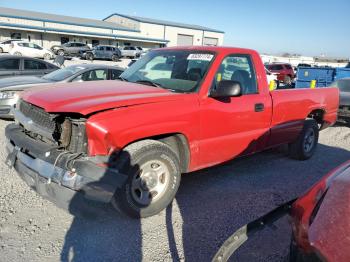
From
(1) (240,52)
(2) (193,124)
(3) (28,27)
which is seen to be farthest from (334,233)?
(3) (28,27)

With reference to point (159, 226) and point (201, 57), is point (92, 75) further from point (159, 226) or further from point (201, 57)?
point (159, 226)

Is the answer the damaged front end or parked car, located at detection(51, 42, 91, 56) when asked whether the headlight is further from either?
parked car, located at detection(51, 42, 91, 56)

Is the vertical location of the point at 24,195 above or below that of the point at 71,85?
below

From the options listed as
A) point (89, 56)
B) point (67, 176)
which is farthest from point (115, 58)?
point (67, 176)

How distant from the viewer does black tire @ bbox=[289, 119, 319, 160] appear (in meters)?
5.77

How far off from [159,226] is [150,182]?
1.56 ft

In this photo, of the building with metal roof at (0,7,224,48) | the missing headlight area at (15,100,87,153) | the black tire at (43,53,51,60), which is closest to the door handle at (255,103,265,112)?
the missing headlight area at (15,100,87,153)

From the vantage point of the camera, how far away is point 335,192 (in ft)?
6.44

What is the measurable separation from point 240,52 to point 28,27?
44.9 meters

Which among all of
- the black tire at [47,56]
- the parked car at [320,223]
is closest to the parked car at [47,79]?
the parked car at [320,223]

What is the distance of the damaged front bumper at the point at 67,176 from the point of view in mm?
2967

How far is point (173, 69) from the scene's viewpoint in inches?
174

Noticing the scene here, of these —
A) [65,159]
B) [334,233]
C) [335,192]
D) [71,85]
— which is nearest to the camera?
[334,233]

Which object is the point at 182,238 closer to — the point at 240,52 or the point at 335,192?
the point at 335,192
